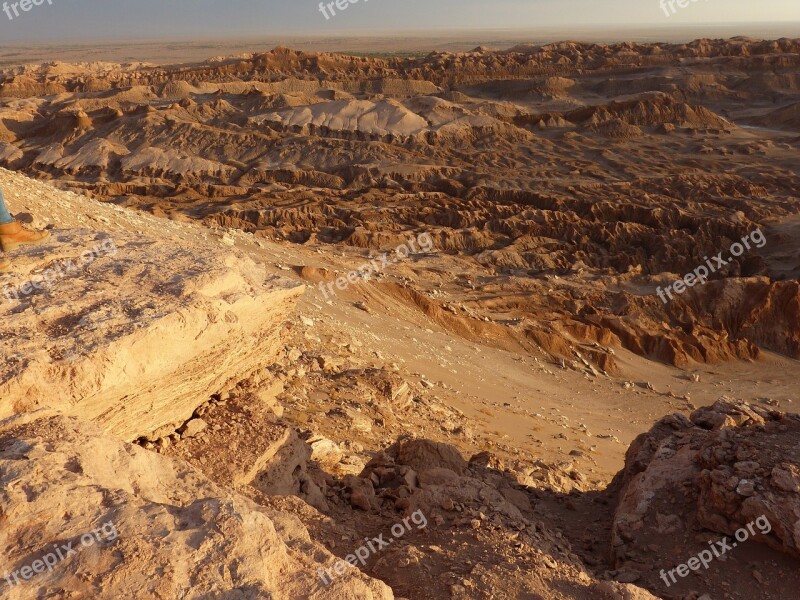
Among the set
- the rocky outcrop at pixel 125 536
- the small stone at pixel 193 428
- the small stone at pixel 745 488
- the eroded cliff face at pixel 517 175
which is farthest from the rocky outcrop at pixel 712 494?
the eroded cliff face at pixel 517 175

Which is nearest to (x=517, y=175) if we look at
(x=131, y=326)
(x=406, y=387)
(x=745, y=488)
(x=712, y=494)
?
(x=406, y=387)

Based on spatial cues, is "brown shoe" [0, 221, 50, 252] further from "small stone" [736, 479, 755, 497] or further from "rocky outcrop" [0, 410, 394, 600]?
"small stone" [736, 479, 755, 497]

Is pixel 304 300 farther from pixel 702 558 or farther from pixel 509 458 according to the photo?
pixel 702 558

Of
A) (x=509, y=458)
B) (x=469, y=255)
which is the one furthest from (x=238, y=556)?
(x=469, y=255)

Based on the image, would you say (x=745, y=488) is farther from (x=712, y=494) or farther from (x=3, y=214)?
(x=3, y=214)

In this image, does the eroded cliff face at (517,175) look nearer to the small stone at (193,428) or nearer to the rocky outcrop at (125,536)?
the small stone at (193,428)
